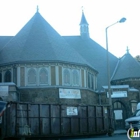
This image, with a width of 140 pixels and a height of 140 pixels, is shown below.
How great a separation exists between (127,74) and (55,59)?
13080mm

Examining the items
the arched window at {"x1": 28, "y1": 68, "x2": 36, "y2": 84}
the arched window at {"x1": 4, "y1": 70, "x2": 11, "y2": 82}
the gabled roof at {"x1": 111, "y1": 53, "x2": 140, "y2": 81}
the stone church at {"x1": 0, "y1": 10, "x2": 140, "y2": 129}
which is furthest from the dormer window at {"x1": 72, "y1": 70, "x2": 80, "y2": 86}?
the gabled roof at {"x1": 111, "y1": 53, "x2": 140, "y2": 81}

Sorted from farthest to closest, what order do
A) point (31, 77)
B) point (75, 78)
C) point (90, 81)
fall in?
point (90, 81)
point (75, 78)
point (31, 77)

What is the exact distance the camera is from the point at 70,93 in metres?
31.7

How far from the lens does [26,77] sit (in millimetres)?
30875

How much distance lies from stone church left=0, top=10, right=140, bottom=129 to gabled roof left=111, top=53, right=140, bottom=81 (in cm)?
14

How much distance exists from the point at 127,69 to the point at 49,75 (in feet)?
47.9

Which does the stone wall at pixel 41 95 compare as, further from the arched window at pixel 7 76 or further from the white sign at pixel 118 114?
the white sign at pixel 118 114

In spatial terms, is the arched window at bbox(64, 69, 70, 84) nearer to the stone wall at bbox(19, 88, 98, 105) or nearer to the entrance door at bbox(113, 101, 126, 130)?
the stone wall at bbox(19, 88, 98, 105)

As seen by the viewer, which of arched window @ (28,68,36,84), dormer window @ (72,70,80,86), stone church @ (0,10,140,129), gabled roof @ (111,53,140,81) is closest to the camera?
stone church @ (0,10,140,129)

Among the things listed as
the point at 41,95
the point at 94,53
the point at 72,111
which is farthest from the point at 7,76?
the point at 94,53

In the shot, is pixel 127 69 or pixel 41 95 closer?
pixel 41 95

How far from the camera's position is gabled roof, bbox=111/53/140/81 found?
1607 inches

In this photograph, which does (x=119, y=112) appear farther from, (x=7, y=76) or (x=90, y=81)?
(x=7, y=76)

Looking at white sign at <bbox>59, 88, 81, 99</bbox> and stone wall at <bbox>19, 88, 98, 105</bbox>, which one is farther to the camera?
white sign at <bbox>59, 88, 81, 99</bbox>
